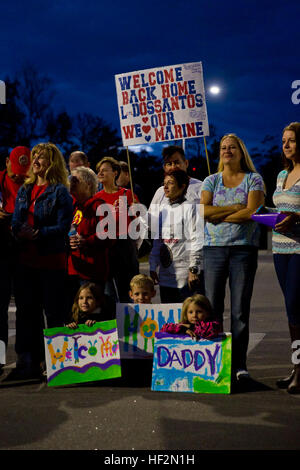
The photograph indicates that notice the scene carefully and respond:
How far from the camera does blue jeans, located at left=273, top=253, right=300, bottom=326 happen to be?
5.63 meters

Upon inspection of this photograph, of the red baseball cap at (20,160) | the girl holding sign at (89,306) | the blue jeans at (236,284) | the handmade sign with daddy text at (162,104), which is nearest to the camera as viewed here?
the blue jeans at (236,284)

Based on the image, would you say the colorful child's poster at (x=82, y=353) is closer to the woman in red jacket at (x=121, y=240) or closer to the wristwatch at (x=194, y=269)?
the wristwatch at (x=194, y=269)

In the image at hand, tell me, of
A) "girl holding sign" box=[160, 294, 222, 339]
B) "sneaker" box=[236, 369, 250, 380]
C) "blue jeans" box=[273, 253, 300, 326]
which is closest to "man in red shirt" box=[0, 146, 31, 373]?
"girl holding sign" box=[160, 294, 222, 339]

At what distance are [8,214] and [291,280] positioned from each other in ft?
8.65

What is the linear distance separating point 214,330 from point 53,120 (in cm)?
5603

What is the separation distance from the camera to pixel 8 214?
21.3ft

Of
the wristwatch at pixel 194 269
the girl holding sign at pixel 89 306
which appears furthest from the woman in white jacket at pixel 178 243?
the girl holding sign at pixel 89 306

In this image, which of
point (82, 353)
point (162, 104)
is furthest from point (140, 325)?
point (162, 104)

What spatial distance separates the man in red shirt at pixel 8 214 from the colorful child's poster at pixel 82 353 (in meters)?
0.70

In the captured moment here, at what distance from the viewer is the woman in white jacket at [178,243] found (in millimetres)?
6379

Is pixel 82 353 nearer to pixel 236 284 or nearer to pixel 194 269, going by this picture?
pixel 194 269

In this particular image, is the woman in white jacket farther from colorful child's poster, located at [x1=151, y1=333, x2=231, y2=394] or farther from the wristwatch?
colorful child's poster, located at [x1=151, y1=333, x2=231, y2=394]

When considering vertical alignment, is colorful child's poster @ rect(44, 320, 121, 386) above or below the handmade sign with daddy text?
below

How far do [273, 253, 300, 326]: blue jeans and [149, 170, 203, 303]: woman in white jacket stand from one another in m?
0.85
